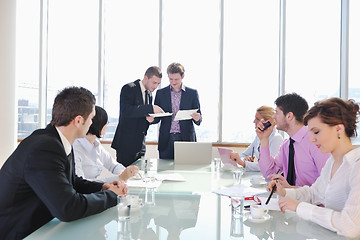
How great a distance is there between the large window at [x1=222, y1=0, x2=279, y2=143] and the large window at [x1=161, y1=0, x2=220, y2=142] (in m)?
0.18

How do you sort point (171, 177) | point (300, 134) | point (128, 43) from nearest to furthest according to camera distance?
point (300, 134), point (171, 177), point (128, 43)

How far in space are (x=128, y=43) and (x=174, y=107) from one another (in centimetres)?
205

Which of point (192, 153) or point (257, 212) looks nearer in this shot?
point (257, 212)

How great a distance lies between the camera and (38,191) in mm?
1419

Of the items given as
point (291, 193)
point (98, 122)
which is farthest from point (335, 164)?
point (98, 122)

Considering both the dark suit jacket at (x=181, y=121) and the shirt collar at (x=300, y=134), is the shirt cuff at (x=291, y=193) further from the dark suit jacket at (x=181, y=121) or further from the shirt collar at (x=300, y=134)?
the dark suit jacket at (x=181, y=121)

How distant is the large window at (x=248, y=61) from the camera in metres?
5.45

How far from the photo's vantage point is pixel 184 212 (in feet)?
5.47

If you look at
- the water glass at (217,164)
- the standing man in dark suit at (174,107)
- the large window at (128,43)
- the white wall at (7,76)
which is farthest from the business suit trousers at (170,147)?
the white wall at (7,76)

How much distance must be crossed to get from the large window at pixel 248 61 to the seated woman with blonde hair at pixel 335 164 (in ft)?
12.3

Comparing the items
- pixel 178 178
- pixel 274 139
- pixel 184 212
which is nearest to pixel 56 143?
pixel 184 212

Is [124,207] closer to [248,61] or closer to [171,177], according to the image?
[171,177]

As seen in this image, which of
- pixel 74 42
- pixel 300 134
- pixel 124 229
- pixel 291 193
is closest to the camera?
pixel 124 229

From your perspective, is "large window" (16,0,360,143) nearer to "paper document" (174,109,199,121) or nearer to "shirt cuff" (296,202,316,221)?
"paper document" (174,109,199,121)
